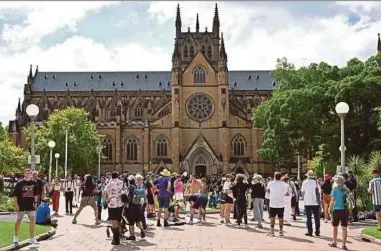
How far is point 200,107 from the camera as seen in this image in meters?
78.5

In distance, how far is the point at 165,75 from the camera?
96.2 metres

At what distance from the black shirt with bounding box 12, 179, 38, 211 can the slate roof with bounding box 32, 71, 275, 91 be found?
78156mm

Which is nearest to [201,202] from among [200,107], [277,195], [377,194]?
[277,195]

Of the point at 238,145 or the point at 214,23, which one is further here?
the point at 214,23

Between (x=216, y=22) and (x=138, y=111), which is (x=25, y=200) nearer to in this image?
(x=138, y=111)

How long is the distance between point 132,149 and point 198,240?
217ft

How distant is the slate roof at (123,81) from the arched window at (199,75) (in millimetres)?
15284

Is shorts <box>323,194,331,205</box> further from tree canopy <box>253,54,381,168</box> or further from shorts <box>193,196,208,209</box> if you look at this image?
tree canopy <box>253,54,381,168</box>

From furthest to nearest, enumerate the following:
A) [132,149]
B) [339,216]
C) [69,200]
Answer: [132,149] → [69,200] → [339,216]

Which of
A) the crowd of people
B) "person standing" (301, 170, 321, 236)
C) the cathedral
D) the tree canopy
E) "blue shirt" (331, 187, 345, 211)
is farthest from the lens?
the cathedral

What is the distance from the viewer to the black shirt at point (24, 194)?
619 inches

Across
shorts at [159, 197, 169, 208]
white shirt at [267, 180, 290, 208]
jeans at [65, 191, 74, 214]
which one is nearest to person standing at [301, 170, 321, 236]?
white shirt at [267, 180, 290, 208]

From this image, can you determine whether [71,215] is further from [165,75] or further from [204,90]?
[165,75]

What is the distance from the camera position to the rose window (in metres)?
78.5
